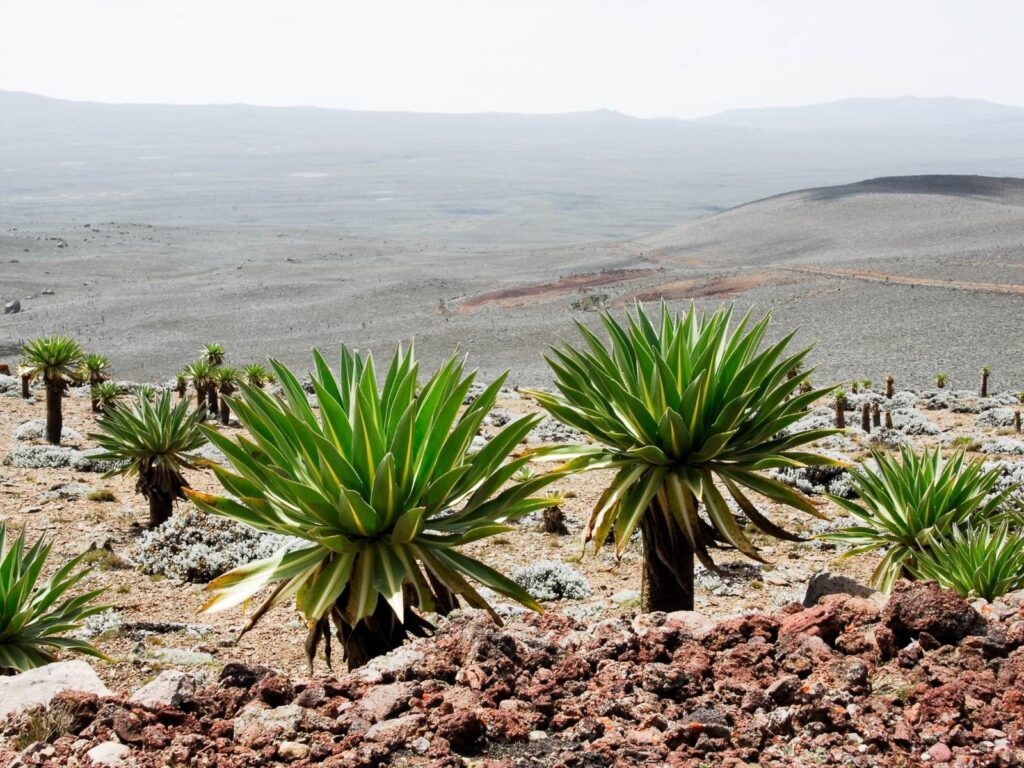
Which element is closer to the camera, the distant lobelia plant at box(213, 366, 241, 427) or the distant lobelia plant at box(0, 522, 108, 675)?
the distant lobelia plant at box(0, 522, 108, 675)

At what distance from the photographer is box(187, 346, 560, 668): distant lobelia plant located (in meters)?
4.66

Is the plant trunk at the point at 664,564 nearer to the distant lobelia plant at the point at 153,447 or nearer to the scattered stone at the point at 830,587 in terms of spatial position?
the scattered stone at the point at 830,587

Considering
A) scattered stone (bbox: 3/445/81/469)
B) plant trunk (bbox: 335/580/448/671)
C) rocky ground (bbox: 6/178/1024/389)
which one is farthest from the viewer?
rocky ground (bbox: 6/178/1024/389)

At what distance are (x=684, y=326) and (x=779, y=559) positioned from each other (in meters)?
5.99

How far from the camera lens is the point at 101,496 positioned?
1469cm

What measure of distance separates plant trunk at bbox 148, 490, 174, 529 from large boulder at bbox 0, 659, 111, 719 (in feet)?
28.6

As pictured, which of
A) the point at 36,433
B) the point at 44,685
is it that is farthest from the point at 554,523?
the point at 36,433

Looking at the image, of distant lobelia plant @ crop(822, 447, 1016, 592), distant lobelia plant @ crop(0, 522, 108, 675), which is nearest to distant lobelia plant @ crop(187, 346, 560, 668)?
distant lobelia plant @ crop(0, 522, 108, 675)

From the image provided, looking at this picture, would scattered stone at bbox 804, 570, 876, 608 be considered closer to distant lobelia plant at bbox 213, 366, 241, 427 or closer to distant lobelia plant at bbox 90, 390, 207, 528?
distant lobelia plant at bbox 90, 390, 207, 528

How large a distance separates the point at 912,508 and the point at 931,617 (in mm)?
3730

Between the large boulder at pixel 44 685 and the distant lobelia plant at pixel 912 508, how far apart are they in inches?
200

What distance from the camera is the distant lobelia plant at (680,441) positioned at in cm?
571

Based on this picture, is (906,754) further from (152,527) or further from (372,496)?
(152,527)

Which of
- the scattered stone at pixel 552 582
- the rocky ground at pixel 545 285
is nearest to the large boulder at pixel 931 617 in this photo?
the scattered stone at pixel 552 582
